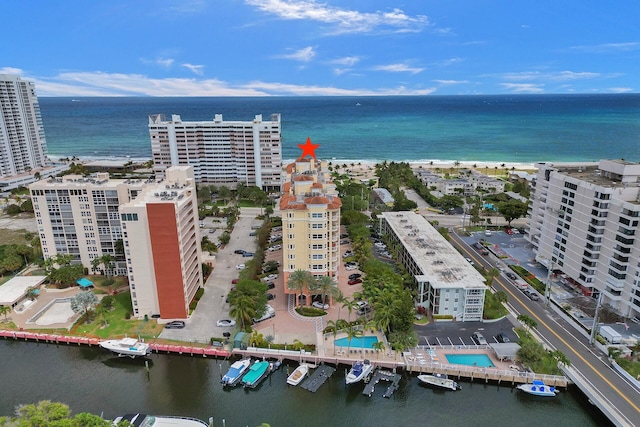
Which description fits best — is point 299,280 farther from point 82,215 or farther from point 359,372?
point 82,215

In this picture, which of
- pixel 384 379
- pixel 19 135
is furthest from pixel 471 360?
pixel 19 135

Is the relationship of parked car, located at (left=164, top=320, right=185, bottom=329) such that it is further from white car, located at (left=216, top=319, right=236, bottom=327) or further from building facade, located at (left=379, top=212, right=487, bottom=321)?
building facade, located at (left=379, top=212, right=487, bottom=321)

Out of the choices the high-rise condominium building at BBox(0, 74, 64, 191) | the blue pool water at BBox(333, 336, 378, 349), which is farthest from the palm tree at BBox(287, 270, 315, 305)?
the high-rise condominium building at BBox(0, 74, 64, 191)

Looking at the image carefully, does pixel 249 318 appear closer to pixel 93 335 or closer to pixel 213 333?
pixel 213 333

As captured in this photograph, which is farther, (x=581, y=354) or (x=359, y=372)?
(x=581, y=354)

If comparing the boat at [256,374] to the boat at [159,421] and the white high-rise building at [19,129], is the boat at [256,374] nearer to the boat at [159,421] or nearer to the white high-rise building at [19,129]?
the boat at [159,421]

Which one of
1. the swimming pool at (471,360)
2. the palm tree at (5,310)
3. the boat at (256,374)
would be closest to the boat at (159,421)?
the boat at (256,374)
